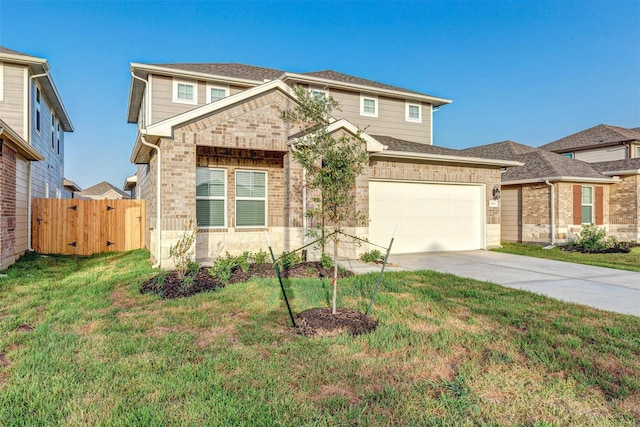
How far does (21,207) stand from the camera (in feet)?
32.9

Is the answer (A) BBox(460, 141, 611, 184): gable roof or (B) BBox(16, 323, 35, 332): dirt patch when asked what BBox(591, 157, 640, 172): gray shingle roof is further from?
(B) BBox(16, 323, 35, 332): dirt patch

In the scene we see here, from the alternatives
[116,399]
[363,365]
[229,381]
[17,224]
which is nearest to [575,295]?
[363,365]

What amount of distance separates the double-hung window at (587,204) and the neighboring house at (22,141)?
19.4 metres

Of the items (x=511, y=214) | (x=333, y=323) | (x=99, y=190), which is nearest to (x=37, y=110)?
Answer: (x=333, y=323)

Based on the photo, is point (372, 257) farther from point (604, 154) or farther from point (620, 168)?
point (604, 154)

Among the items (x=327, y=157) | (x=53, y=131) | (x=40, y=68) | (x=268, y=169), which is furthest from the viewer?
(x=53, y=131)

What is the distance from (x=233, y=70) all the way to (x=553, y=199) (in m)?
13.4

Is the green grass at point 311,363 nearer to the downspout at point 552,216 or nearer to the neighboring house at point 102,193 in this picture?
the downspout at point 552,216

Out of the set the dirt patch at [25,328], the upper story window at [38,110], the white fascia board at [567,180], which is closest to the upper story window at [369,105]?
the white fascia board at [567,180]

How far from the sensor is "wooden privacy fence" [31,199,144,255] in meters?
11.6

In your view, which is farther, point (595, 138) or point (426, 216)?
point (595, 138)

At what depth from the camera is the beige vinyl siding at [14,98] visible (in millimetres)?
10836

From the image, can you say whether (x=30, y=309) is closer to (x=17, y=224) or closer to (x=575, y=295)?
(x=17, y=224)

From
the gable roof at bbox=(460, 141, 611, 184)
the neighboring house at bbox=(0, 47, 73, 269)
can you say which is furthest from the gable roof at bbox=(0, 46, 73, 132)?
the gable roof at bbox=(460, 141, 611, 184)
